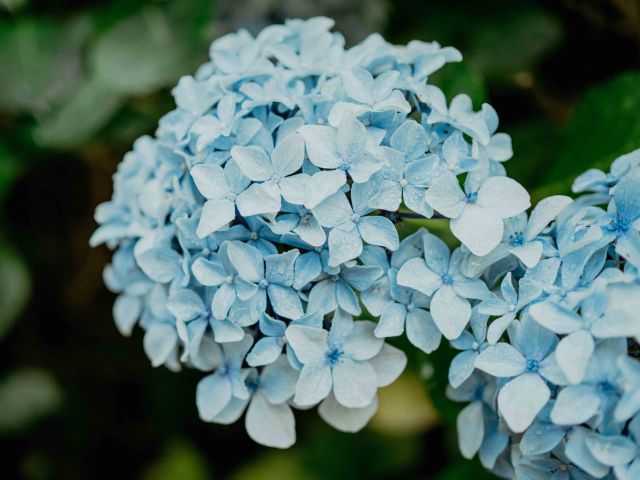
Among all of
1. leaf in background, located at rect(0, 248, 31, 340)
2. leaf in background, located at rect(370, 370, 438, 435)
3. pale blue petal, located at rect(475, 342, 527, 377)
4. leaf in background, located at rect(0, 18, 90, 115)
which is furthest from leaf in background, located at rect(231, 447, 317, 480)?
pale blue petal, located at rect(475, 342, 527, 377)

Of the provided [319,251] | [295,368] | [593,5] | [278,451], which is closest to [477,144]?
[319,251]

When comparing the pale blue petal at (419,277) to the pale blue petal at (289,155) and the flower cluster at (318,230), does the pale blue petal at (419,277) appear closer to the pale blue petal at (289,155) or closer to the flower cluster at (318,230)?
the flower cluster at (318,230)

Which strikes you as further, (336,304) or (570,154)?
(570,154)

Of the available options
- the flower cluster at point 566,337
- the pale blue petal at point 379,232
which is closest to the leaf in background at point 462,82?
the flower cluster at point 566,337

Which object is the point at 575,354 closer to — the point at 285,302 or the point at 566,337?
the point at 566,337

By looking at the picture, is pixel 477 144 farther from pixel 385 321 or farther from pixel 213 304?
pixel 213 304

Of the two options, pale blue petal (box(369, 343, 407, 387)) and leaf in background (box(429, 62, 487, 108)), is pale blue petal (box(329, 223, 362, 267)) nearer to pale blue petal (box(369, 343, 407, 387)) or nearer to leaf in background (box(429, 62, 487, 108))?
pale blue petal (box(369, 343, 407, 387))
